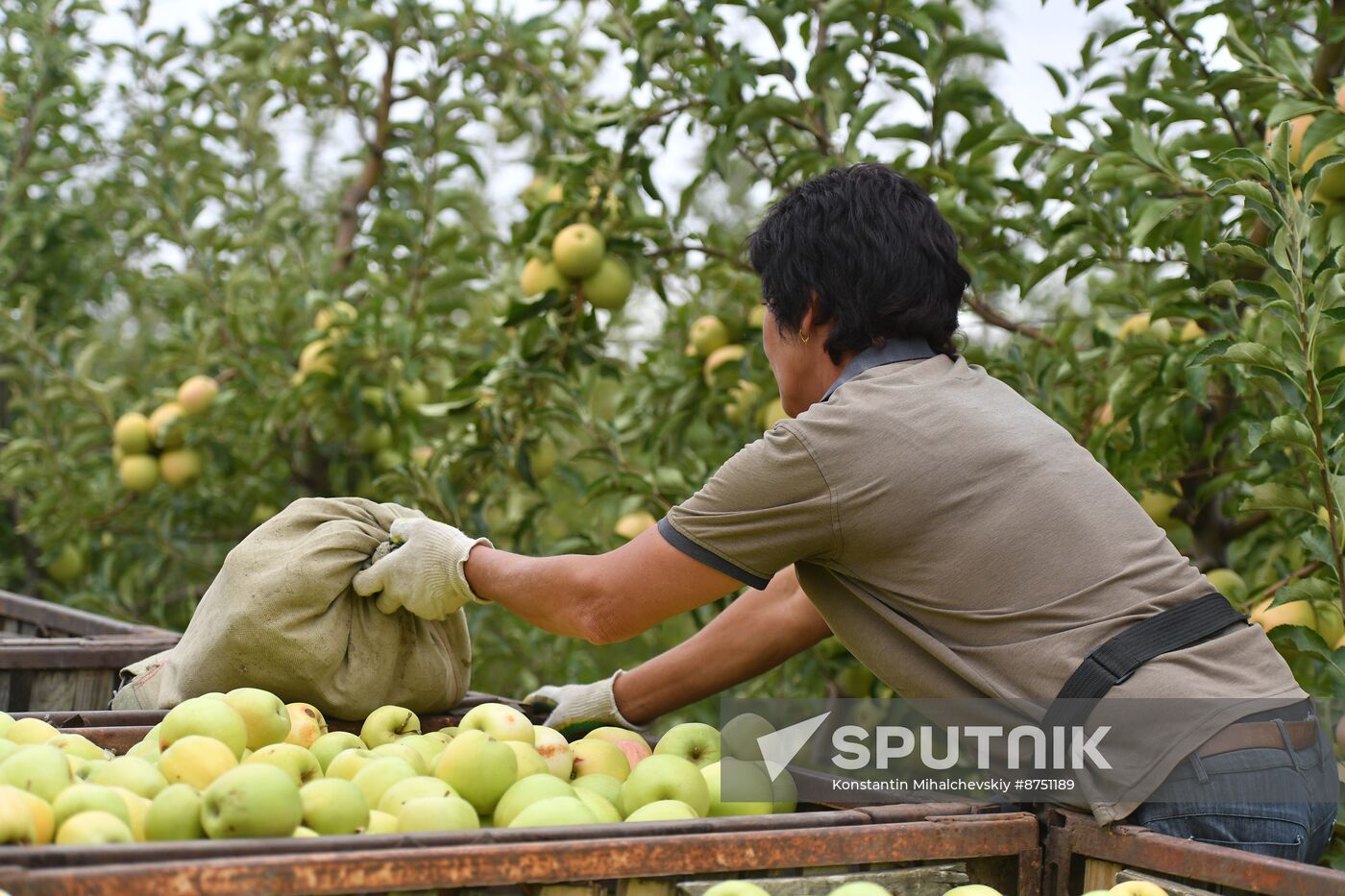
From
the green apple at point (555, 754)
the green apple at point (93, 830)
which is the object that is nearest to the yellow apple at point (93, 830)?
the green apple at point (93, 830)

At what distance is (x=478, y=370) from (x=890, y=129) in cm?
102

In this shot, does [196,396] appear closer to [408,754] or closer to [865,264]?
[408,754]

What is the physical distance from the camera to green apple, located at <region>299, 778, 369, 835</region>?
1.20m

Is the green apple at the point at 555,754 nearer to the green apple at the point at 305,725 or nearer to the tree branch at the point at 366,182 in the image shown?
the green apple at the point at 305,725

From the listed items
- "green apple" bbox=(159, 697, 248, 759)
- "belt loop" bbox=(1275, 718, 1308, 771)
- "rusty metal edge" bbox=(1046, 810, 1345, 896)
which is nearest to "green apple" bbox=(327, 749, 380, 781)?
"green apple" bbox=(159, 697, 248, 759)

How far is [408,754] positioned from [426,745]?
0.33ft

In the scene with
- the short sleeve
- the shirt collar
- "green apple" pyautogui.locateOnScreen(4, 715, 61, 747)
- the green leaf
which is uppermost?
the shirt collar

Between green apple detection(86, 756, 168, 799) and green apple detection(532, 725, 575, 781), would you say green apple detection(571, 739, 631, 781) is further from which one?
green apple detection(86, 756, 168, 799)

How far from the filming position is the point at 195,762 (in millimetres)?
1315

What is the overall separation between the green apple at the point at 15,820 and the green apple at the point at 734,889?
0.55 metres

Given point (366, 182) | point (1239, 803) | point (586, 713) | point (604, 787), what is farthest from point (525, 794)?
point (366, 182)

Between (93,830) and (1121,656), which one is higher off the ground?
(1121,656)

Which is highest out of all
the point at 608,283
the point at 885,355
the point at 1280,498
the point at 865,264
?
the point at 608,283

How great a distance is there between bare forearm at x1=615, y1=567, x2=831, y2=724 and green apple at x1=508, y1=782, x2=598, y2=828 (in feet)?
2.32
